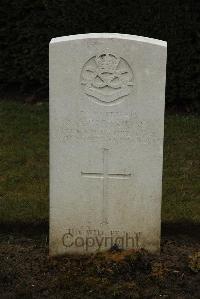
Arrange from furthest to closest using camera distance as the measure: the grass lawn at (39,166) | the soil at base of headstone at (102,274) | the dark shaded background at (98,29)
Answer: the dark shaded background at (98,29), the grass lawn at (39,166), the soil at base of headstone at (102,274)

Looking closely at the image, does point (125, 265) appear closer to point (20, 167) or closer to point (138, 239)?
point (138, 239)

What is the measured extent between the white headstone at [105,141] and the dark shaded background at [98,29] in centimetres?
439

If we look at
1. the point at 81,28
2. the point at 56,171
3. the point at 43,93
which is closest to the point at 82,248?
the point at 56,171

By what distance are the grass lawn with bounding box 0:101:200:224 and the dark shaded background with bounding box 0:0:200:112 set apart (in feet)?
1.64

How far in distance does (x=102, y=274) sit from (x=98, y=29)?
17.1 ft

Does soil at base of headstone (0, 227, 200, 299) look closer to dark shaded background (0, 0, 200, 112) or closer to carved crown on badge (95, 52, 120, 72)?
carved crown on badge (95, 52, 120, 72)

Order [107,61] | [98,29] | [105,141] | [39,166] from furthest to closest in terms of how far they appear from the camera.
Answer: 1. [98,29]
2. [39,166]
3. [105,141]
4. [107,61]

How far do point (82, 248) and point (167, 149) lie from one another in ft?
9.66

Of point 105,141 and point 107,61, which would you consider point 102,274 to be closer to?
point 105,141

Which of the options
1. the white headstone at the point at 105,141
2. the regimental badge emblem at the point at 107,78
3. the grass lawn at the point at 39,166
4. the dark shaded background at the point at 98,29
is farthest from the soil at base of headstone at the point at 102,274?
the dark shaded background at the point at 98,29

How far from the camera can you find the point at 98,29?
9.36 metres

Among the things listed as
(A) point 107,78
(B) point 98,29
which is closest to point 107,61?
(A) point 107,78

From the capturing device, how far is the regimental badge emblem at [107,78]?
4641 millimetres

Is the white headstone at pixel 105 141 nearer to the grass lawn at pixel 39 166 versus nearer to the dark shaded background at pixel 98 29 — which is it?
Answer: the grass lawn at pixel 39 166
